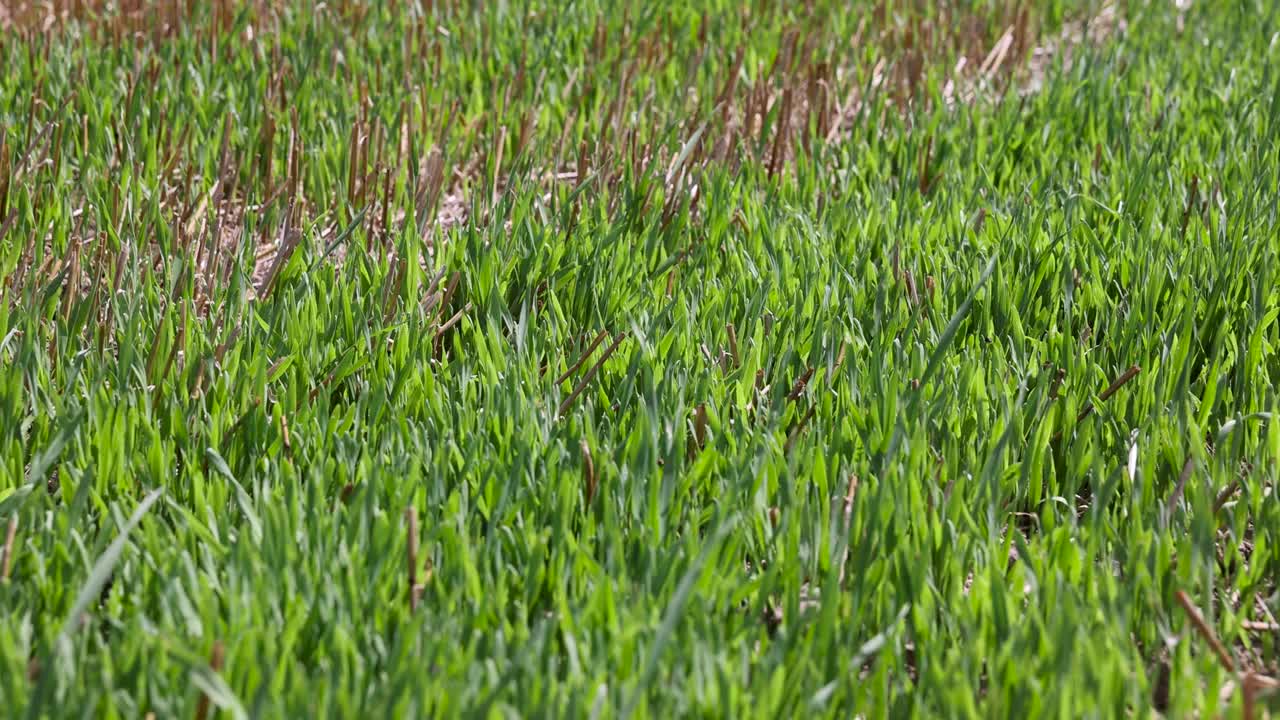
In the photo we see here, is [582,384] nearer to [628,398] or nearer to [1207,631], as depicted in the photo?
[628,398]

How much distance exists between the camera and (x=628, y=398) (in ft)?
6.27

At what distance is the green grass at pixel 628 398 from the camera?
1359 mm

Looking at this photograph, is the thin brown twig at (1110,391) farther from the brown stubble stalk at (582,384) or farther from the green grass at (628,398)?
the brown stubble stalk at (582,384)

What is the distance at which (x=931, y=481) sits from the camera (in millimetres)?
1649

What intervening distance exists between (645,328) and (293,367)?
51 centimetres

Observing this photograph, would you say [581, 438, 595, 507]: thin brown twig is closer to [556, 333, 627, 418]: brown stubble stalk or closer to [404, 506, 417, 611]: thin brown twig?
[556, 333, 627, 418]: brown stubble stalk

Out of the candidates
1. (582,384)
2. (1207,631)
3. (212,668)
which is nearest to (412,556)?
(212,668)

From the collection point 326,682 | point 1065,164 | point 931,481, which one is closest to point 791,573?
point 931,481

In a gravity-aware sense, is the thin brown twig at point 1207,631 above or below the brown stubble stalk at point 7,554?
above

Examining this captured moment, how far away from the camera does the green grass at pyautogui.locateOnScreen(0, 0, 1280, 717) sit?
1.36 m

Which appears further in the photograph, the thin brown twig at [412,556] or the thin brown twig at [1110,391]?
the thin brown twig at [1110,391]

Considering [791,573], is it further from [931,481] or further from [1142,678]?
[1142,678]

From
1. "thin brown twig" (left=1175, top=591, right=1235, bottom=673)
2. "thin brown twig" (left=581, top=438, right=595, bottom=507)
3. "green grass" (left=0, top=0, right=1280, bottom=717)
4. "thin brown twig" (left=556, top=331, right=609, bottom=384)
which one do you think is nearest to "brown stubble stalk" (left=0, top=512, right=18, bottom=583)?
"green grass" (left=0, top=0, right=1280, bottom=717)


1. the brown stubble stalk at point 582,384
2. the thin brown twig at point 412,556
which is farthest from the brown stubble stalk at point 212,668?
the brown stubble stalk at point 582,384
